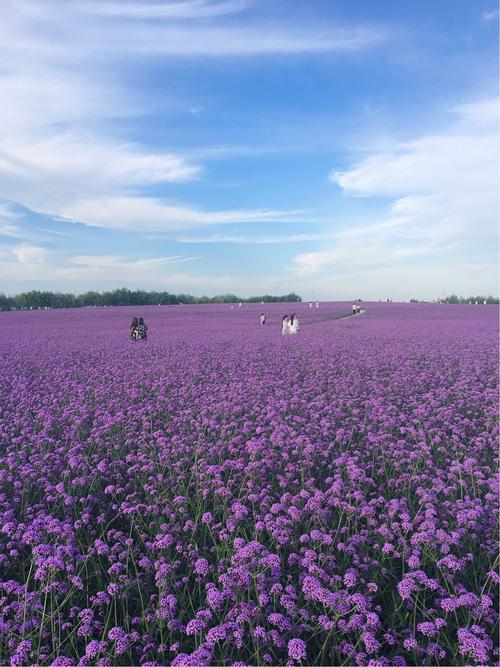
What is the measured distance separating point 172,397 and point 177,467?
314 centimetres

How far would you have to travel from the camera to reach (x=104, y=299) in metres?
63.7

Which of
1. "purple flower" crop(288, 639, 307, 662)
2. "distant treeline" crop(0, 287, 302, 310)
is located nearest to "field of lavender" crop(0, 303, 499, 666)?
"purple flower" crop(288, 639, 307, 662)

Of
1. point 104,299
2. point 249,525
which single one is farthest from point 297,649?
point 104,299

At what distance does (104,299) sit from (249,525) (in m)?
64.7

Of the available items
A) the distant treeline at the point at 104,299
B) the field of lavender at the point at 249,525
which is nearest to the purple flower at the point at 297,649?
the field of lavender at the point at 249,525

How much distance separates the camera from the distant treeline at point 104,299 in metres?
57.2

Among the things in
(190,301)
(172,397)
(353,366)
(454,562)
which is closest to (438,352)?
(353,366)

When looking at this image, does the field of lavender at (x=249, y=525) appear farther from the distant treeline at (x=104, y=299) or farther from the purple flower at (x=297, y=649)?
the distant treeline at (x=104, y=299)

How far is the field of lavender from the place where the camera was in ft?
7.41

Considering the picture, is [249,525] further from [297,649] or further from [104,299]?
[104,299]

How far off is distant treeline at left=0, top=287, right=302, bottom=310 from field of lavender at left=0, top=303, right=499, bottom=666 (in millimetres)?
55569

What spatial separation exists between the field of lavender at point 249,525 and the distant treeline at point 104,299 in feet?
182

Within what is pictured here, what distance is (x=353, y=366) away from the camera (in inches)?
400

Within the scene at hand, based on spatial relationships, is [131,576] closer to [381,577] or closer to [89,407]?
[381,577]
